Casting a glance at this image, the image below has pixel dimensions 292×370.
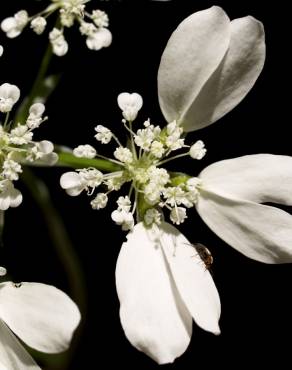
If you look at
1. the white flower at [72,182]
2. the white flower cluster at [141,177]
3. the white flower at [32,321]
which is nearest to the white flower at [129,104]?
the white flower cluster at [141,177]

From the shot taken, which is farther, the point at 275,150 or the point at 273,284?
the point at 273,284

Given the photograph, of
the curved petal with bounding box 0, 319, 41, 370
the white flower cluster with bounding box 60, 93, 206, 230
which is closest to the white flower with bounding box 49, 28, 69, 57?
the white flower cluster with bounding box 60, 93, 206, 230

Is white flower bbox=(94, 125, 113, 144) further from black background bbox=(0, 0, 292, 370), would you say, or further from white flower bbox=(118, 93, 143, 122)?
black background bbox=(0, 0, 292, 370)

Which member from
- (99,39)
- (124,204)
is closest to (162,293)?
(124,204)

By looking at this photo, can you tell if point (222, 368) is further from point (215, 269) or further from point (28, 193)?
point (28, 193)

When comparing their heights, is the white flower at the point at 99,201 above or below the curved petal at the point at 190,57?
below

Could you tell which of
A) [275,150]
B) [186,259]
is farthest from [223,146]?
[186,259]

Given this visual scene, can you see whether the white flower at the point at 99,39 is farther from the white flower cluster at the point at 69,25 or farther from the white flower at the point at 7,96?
the white flower at the point at 7,96
